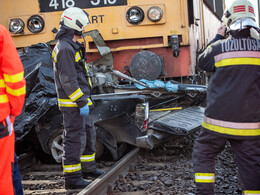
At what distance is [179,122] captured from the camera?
4.50m

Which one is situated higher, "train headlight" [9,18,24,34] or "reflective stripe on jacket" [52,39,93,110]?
"train headlight" [9,18,24,34]

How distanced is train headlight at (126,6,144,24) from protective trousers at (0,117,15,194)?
3614mm

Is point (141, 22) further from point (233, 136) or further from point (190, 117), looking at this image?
point (233, 136)

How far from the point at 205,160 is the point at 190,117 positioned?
2184 mm

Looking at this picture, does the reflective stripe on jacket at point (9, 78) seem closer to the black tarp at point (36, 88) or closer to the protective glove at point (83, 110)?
the protective glove at point (83, 110)

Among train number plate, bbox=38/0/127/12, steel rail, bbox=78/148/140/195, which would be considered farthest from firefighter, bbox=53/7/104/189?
train number plate, bbox=38/0/127/12

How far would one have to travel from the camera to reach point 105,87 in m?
4.86

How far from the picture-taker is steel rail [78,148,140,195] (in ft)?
10.5

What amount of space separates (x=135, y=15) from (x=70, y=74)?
8.10ft

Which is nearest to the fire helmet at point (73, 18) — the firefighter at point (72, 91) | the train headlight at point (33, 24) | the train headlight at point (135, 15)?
the firefighter at point (72, 91)

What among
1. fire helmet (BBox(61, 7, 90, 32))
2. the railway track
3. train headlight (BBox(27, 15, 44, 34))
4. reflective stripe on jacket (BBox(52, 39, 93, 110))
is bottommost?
the railway track

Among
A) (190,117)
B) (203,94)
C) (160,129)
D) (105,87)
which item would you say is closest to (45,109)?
(105,87)

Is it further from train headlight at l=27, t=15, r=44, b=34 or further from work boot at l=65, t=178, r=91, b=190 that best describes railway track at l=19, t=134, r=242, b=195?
train headlight at l=27, t=15, r=44, b=34

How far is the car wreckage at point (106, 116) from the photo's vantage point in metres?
4.09
